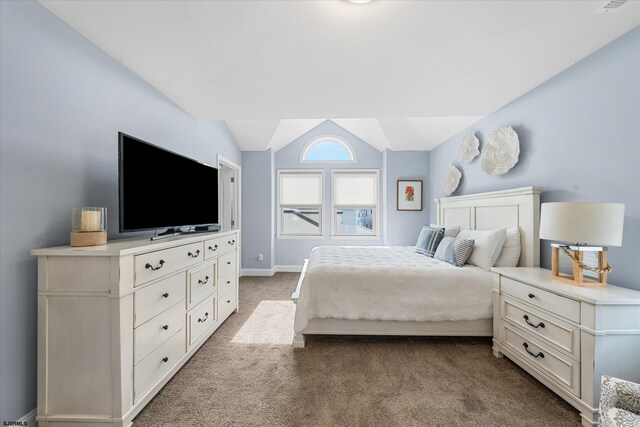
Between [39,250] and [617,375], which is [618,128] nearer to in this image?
[617,375]

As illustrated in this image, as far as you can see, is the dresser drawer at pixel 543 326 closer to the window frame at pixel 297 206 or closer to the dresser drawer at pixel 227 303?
the dresser drawer at pixel 227 303

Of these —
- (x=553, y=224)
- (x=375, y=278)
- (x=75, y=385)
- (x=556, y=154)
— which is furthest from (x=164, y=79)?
(x=556, y=154)

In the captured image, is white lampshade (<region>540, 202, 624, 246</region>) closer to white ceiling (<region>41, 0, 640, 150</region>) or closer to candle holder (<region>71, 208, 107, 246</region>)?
white ceiling (<region>41, 0, 640, 150</region>)

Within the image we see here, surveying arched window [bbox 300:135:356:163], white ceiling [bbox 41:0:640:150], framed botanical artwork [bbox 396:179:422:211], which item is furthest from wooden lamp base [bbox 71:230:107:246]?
framed botanical artwork [bbox 396:179:422:211]

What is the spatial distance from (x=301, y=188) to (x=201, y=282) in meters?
3.47

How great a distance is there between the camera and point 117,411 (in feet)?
4.65

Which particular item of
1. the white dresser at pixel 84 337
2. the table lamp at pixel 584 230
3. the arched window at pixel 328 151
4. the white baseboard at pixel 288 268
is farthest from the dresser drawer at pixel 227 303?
the arched window at pixel 328 151

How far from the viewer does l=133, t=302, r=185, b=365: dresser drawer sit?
1.55 meters

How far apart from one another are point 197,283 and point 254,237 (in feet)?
9.65

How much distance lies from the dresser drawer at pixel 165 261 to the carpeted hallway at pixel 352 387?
0.79m

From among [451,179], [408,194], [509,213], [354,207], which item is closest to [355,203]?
[354,207]

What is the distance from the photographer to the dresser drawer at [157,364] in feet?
5.09

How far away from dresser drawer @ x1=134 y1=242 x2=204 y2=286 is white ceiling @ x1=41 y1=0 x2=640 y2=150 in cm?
145

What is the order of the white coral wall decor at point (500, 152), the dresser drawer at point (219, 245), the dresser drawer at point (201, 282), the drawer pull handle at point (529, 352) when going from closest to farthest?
1. the drawer pull handle at point (529, 352)
2. the dresser drawer at point (201, 282)
3. the dresser drawer at point (219, 245)
4. the white coral wall decor at point (500, 152)
